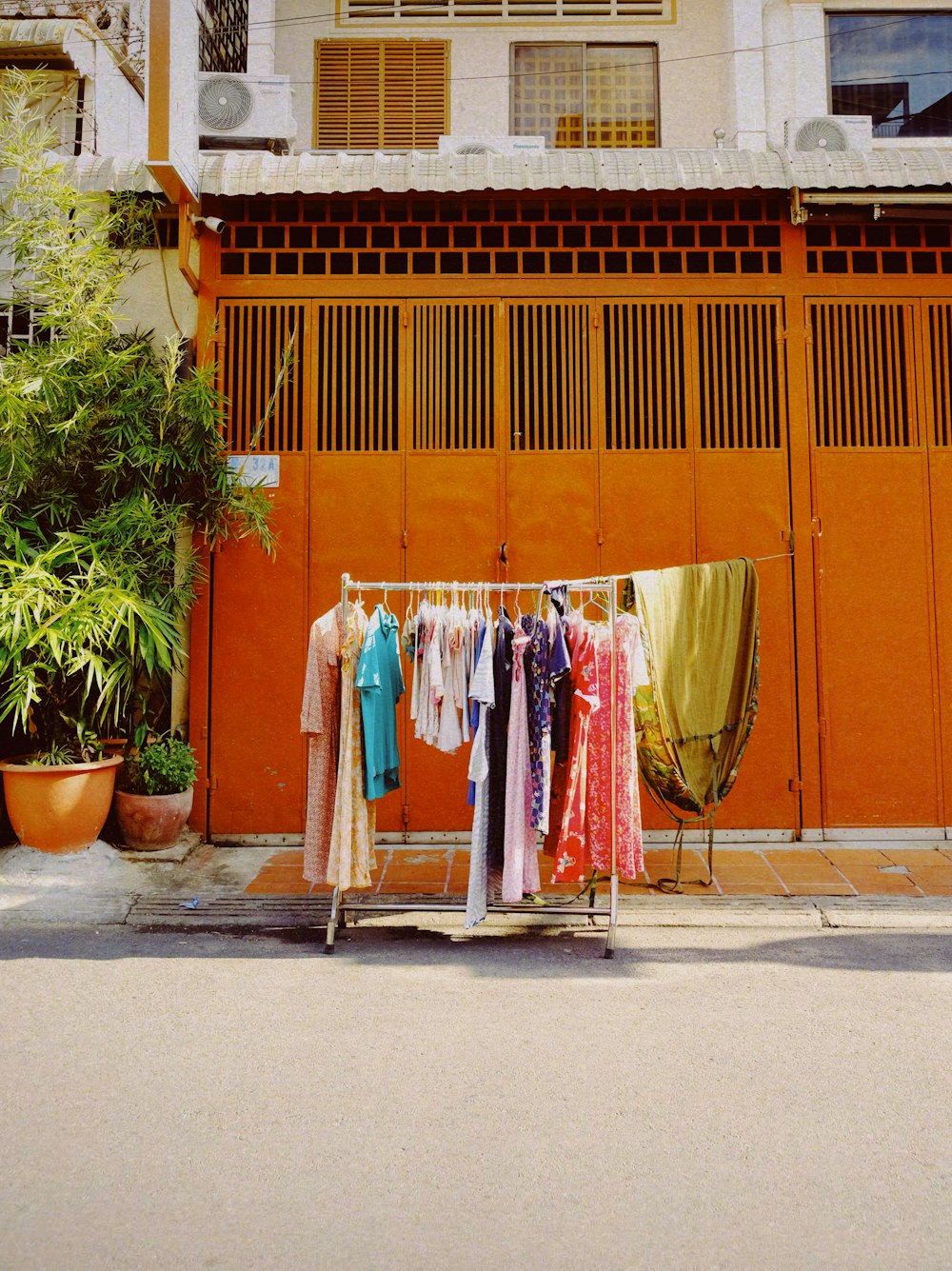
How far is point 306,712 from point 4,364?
3.19 meters

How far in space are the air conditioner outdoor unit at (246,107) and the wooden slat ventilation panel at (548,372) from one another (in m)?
3.32

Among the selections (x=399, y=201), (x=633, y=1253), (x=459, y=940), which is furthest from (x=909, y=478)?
(x=633, y=1253)

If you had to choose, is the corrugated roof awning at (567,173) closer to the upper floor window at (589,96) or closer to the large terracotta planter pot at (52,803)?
the upper floor window at (589,96)

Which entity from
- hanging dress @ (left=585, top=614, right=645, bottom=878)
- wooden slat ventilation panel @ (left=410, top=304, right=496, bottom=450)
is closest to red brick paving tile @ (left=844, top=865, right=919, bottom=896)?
hanging dress @ (left=585, top=614, right=645, bottom=878)

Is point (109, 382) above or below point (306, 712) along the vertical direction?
above

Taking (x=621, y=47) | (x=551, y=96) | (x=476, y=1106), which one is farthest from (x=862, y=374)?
(x=476, y=1106)

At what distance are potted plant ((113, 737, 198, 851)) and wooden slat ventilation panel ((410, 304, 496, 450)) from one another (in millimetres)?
2626

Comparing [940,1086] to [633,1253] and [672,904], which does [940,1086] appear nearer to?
[633,1253]

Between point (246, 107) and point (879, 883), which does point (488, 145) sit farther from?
point (879, 883)

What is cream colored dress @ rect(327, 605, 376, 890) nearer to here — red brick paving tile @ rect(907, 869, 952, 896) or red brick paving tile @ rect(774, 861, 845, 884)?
red brick paving tile @ rect(774, 861, 845, 884)

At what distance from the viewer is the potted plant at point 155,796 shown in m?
5.97

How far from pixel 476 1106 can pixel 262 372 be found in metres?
5.06

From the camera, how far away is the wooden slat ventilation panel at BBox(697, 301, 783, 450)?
666cm

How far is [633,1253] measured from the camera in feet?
7.69
